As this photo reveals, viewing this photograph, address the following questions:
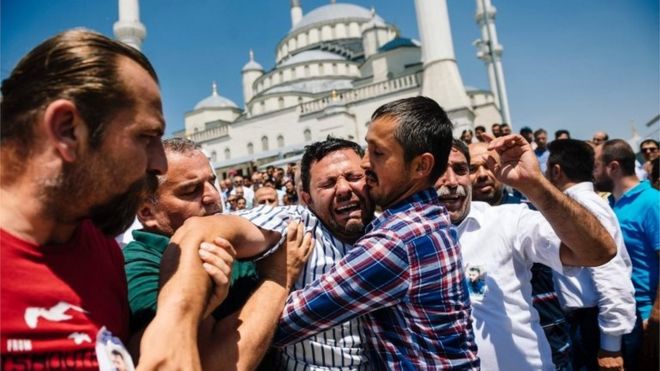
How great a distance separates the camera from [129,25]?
740 inches

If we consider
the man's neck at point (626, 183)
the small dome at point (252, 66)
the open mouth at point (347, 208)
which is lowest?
the man's neck at point (626, 183)

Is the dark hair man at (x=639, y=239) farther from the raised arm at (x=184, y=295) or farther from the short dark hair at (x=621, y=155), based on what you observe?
the raised arm at (x=184, y=295)

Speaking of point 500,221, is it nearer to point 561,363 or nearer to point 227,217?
point 561,363

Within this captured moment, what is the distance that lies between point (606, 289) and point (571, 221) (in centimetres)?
163

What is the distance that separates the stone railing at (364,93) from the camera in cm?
3788

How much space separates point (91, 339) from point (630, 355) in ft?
13.1

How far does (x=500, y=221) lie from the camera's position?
2.62 metres

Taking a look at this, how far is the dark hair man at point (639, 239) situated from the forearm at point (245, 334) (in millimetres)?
3277

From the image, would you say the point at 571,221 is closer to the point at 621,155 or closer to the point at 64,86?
the point at 64,86

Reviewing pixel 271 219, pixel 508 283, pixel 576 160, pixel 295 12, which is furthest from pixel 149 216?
pixel 295 12

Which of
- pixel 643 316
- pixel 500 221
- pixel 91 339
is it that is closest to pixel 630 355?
pixel 643 316

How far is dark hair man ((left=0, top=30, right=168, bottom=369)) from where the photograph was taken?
3.24 ft

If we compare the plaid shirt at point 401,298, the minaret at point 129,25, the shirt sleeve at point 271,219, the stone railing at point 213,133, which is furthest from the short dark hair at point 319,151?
the stone railing at point 213,133

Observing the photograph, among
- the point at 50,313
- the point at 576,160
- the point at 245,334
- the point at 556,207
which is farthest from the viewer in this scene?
the point at 576,160
